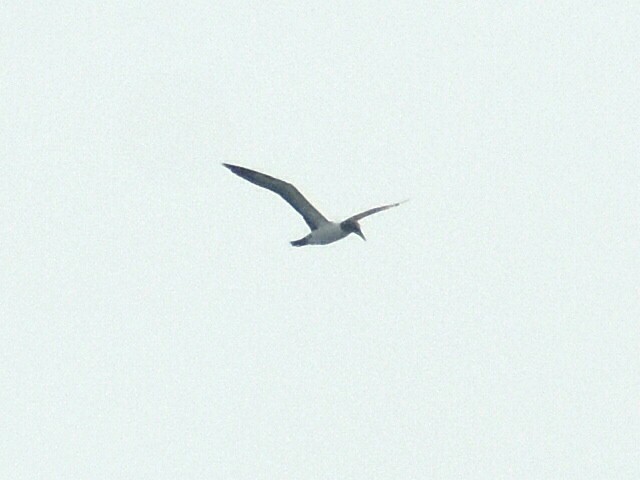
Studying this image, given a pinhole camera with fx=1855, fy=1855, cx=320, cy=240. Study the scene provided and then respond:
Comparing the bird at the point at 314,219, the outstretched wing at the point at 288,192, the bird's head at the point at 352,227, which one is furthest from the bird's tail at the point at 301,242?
the bird's head at the point at 352,227

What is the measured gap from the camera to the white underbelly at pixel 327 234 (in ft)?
151

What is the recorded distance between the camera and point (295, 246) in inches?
1833

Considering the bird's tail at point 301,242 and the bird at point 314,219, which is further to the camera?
the bird's tail at point 301,242

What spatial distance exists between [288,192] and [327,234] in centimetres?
172

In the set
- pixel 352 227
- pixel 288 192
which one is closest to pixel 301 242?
pixel 352 227

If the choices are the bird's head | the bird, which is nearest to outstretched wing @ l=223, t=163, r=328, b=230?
the bird

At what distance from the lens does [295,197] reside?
45469 mm

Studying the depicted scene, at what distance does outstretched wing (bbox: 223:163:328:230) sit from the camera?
43.9 m

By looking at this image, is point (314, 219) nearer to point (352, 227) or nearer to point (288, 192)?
point (352, 227)

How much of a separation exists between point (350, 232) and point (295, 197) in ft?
5.77

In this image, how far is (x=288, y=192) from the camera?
4519 cm

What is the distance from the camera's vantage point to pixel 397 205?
44656 millimetres

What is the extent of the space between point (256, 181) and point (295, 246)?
2.93 m

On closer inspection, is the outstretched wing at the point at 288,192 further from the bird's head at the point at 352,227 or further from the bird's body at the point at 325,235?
the bird's head at the point at 352,227
